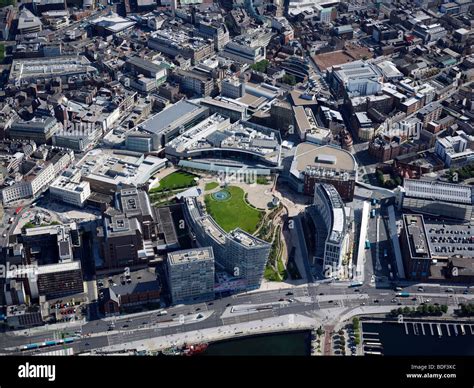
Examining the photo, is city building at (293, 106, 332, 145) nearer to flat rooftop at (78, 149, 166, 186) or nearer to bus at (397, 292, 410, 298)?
flat rooftop at (78, 149, 166, 186)

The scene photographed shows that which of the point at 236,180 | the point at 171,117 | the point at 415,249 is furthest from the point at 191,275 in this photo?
the point at 171,117

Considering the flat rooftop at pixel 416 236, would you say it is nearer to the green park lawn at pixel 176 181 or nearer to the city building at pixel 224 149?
the city building at pixel 224 149

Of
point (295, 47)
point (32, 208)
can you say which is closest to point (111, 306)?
point (32, 208)

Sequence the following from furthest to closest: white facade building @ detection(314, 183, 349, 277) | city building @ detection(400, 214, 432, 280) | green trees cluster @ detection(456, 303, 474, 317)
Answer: white facade building @ detection(314, 183, 349, 277) < city building @ detection(400, 214, 432, 280) < green trees cluster @ detection(456, 303, 474, 317)

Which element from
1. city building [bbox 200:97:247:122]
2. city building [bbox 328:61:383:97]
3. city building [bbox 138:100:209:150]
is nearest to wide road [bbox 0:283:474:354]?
city building [bbox 138:100:209:150]

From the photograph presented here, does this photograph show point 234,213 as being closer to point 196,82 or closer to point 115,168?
point 115,168

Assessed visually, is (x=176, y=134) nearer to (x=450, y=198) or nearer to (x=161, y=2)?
(x=450, y=198)
